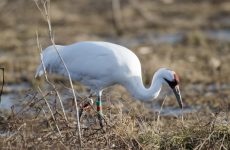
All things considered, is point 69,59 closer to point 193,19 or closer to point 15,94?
point 15,94

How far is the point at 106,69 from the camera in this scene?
8836 mm

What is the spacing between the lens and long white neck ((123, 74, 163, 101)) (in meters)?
8.54

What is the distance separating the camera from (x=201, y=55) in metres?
14.0

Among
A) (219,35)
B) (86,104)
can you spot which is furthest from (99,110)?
(219,35)

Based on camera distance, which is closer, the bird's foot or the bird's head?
the bird's foot

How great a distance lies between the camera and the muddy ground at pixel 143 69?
7254 millimetres

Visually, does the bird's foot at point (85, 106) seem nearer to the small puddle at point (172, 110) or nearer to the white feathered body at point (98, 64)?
the white feathered body at point (98, 64)

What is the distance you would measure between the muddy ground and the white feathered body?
0.34 meters

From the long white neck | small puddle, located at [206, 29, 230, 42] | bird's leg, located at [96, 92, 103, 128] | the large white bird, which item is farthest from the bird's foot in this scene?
small puddle, located at [206, 29, 230, 42]

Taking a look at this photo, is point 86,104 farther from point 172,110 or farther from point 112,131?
point 172,110

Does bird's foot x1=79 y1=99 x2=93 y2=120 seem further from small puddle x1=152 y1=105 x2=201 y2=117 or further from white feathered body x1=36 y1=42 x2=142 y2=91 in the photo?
small puddle x1=152 y1=105 x2=201 y2=117

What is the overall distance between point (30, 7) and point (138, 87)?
1161 centimetres

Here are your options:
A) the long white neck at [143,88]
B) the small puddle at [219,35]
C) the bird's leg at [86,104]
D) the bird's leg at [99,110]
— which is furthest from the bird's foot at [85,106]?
the small puddle at [219,35]

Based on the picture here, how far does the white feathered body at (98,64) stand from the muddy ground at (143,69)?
1.10 ft
